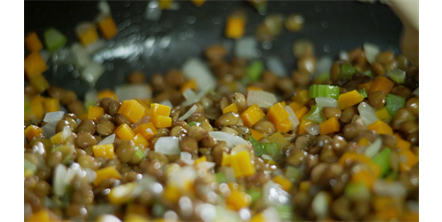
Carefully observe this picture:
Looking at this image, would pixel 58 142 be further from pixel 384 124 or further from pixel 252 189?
pixel 384 124

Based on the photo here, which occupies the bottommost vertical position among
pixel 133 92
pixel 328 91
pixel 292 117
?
pixel 133 92

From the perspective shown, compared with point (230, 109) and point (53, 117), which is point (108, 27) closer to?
point (53, 117)

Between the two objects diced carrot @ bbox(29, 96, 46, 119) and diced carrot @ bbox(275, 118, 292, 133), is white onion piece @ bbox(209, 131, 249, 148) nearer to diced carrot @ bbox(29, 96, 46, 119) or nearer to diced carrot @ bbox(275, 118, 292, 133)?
diced carrot @ bbox(275, 118, 292, 133)

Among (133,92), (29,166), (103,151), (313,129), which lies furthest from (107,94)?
(313,129)

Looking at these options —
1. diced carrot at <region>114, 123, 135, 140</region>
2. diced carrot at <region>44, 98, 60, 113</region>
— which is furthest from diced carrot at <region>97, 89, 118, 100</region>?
diced carrot at <region>114, 123, 135, 140</region>

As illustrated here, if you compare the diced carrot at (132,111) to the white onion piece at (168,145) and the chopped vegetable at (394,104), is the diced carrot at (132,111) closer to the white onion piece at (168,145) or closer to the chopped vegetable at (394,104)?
the white onion piece at (168,145)
